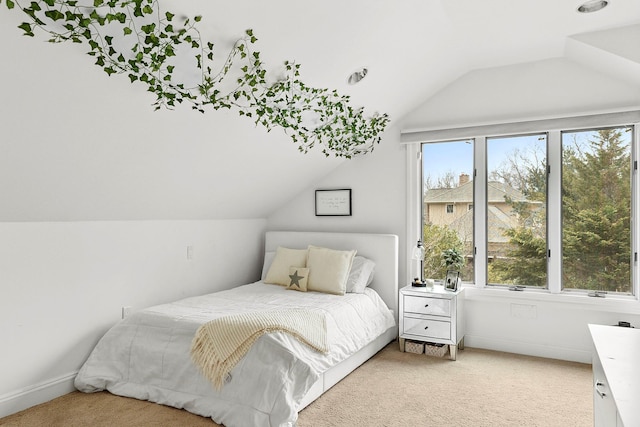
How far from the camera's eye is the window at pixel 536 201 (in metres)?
3.56

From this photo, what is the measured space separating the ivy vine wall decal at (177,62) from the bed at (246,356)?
1.32m

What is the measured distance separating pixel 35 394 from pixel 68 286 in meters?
0.68

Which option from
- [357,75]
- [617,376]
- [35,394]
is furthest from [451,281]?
[35,394]

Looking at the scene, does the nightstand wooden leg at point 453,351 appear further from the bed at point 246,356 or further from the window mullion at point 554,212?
the window mullion at point 554,212

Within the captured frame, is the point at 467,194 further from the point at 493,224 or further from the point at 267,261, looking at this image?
the point at 267,261

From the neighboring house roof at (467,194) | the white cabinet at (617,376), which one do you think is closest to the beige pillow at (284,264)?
the neighboring house roof at (467,194)

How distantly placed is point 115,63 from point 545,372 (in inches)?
140

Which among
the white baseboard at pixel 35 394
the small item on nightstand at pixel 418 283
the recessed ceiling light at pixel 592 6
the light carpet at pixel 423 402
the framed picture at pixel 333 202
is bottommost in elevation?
the light carpet at pixel 423 402

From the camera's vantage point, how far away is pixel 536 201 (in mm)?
3873

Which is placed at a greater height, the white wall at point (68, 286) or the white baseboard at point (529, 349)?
the white wall at point (68, 286)

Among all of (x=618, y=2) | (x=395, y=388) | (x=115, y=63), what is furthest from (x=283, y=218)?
(x=618, y=2)

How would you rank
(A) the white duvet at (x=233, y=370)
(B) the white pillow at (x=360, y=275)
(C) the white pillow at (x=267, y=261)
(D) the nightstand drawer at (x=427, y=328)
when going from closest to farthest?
(A) the white duvet at (x=233, y=370)
(D) the nightstand drawer at (x=427, y=328)
(B) the white pillow at (x=360, y=275)
(C) the white pillow at (x=267, y=261)

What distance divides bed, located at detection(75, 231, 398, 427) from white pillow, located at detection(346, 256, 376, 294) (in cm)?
2

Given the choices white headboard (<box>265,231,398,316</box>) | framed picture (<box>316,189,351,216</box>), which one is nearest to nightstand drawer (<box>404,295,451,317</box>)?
white headboard (<box>265,231,398,316</box>)
